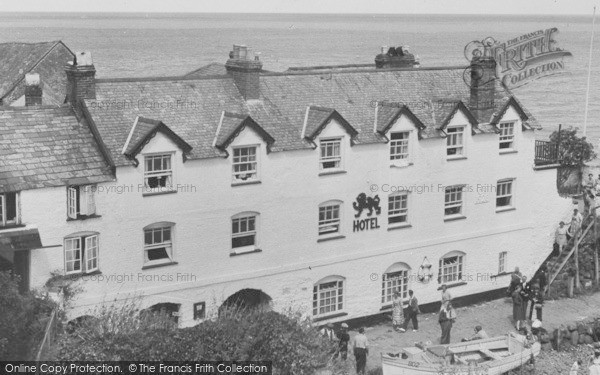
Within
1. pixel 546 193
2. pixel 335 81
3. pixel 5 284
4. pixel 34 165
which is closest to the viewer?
pixel 5 284

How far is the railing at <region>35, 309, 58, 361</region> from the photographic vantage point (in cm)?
3145

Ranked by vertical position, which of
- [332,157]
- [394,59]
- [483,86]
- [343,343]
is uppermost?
[394,59]

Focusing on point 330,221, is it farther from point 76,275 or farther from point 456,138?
point 76,275

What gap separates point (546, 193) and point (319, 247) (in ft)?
44.6

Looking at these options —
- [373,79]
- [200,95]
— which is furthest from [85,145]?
[373,79]

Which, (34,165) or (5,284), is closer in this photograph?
(5,284)

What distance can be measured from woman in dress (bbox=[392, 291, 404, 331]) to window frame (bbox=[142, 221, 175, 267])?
34.3 ft

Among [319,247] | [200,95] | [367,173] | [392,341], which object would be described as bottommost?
[392,341]

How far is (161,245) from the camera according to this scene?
40875mm

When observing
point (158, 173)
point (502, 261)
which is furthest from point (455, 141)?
point (158, 173)

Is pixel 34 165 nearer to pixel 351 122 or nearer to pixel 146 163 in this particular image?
pixel 146 163

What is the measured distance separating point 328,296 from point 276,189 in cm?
572

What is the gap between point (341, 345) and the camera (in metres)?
40.5

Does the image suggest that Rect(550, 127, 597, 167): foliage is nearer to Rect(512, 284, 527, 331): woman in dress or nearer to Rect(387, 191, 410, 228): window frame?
Rect(512, 284, 527, 331): woman in dress
